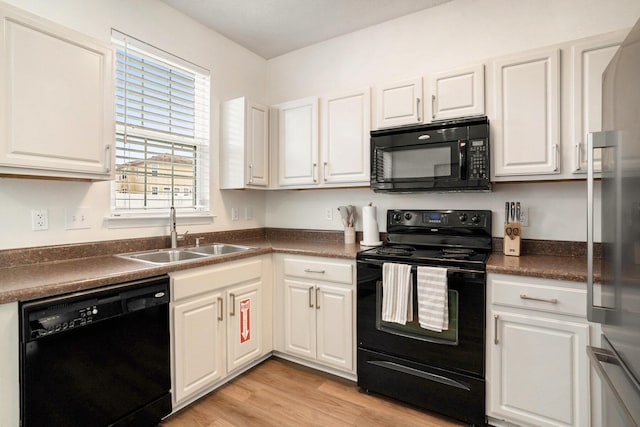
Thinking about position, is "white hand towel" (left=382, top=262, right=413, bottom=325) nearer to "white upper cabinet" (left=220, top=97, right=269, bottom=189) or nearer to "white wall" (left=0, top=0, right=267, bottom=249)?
"white upper cabinet" (left=220, top=97, right=269, bottom=189)

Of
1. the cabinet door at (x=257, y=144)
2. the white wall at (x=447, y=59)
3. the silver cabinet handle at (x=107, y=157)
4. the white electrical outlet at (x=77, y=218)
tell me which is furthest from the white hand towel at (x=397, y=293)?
the white electrical outlet at (x=77, y=218)

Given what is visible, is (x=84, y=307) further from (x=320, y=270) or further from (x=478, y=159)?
(x=478, y=159)

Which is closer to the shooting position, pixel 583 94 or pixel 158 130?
pixel 583 94

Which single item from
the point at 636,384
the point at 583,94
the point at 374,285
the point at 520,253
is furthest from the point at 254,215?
the point at 636,384

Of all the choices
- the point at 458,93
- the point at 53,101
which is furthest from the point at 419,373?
the point at 53,101

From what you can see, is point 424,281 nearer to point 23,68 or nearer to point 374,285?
point 374,285

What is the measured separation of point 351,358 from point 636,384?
1.59m

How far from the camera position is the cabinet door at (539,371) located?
5.24 ft

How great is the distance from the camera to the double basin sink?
223cm

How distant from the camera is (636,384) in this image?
894mm

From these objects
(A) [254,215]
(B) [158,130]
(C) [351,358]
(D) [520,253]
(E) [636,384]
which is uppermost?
(B) [158,130]

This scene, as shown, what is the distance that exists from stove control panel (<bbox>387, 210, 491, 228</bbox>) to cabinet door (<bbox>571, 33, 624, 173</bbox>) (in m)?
Answer: 0.63

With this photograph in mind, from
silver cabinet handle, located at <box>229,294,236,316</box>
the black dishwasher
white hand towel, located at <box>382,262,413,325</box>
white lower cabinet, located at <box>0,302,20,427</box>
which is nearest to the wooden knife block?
white hand towel, located at <box>382,262,413,325</box>

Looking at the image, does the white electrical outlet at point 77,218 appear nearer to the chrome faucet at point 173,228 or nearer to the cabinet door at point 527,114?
the chrome faucet at point 173,228
